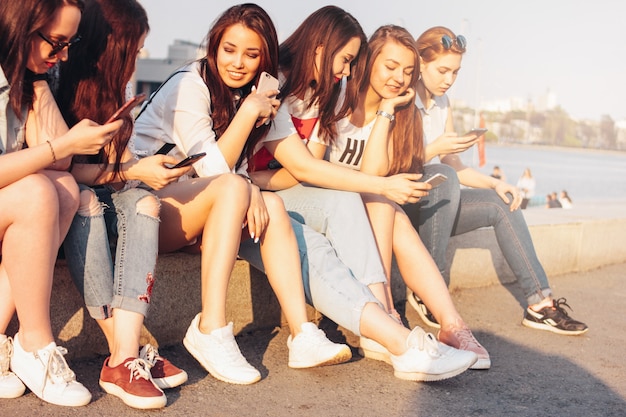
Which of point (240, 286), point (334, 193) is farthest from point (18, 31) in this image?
point (240, 286)

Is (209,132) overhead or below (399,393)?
overhead

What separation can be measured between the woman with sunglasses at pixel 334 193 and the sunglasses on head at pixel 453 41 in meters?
0.64

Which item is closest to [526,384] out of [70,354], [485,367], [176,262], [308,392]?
[485,367]

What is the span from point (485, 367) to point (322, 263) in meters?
0.82

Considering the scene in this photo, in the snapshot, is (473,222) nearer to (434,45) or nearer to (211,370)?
(434,45)

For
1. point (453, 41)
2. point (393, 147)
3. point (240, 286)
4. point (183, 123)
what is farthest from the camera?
point (453, 41)

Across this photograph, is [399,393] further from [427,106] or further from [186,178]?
[427,106]

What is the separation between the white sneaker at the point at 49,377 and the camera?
2.56 m

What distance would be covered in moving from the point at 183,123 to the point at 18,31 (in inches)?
31.1

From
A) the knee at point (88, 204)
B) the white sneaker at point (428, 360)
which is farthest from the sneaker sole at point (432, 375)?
the knee at point (88, 204)

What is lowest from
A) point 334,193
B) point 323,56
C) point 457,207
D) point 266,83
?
point 457,207

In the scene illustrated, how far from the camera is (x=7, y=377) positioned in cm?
262

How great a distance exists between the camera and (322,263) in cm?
324

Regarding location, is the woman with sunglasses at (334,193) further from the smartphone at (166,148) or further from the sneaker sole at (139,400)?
the sneaker sole at (139,400)
